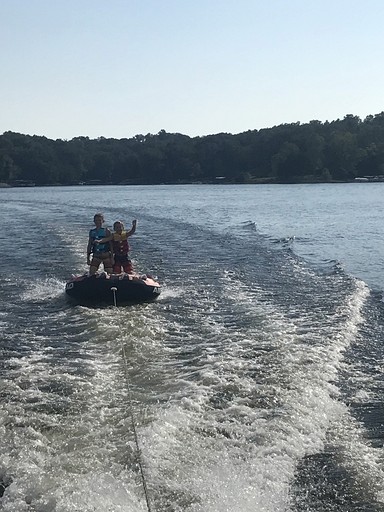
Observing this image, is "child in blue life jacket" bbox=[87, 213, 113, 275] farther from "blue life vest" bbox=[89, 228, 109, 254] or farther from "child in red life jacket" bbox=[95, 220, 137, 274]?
"child in red life jacket" bbox=[95, 220, 137, 274]

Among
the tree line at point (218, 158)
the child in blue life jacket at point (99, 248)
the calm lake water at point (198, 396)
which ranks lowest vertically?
the calm lake water at point (198, 396)

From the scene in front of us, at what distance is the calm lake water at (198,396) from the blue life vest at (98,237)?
1.46 m

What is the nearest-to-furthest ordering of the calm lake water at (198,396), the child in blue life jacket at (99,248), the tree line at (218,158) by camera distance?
the calm lake water at (198,396)
the child in blue life jacket at (99,248)
the tree line at (218,158)

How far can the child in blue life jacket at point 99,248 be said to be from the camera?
14.1m

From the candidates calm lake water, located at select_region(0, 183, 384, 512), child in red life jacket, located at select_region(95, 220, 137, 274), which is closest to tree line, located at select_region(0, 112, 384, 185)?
child in red life jacket, located at select_region(95, 220, 137, 274)

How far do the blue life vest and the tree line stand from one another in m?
93.3

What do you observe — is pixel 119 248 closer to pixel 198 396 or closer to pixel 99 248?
pixel 99 248

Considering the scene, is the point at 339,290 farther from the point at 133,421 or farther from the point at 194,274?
the point at 133,421

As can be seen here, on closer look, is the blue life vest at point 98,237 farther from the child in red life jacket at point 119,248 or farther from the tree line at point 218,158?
the tree line at point 218,158

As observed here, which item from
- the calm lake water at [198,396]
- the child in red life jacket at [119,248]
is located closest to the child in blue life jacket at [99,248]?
the child in red life jacket at [119,248]

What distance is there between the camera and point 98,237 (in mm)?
14219

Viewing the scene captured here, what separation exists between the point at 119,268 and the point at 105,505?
9265 mm

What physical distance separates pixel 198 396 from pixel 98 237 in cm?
724

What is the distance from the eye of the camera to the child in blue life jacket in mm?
14141
